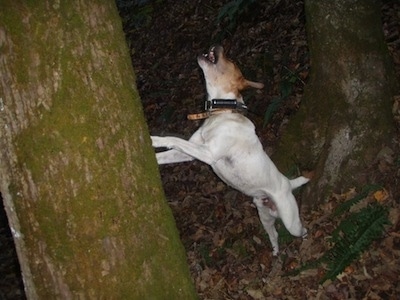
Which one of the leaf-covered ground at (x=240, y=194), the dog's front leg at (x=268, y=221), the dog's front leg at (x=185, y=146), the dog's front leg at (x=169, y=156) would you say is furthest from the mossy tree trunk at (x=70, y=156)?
the dog's front leg at (x=268, y=221)

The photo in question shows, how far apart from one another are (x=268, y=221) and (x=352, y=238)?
1.36 m

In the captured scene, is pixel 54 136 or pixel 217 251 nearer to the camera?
pixel 54 136

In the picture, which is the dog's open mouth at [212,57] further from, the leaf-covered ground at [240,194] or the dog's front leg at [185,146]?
the leaf-covered ground at [240,194]

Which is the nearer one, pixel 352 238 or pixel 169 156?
pixel 352 238

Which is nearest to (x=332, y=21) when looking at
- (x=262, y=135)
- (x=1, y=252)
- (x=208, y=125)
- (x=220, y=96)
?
(x=220, y=96)

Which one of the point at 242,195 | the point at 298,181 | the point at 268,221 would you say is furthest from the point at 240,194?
the point at 298,181

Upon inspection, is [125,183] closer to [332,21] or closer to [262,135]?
[332,21]

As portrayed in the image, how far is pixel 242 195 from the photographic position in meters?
7.12

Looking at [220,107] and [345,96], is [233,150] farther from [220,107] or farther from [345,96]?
[345,96]

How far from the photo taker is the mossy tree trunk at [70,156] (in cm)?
221

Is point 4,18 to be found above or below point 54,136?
above

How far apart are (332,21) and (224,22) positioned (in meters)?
5.47

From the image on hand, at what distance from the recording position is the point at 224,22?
420 inches

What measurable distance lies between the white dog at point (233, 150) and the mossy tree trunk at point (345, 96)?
471 millimetres
